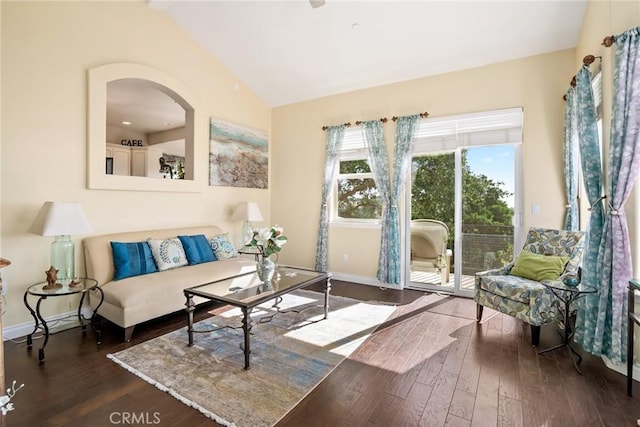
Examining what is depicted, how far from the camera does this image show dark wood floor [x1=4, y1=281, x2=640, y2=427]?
1.82 metres

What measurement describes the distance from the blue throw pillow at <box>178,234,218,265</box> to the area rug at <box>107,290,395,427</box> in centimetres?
78

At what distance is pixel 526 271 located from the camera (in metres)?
3.11

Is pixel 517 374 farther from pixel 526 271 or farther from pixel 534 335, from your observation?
pixel 526 271

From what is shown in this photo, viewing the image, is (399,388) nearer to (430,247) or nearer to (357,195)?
(430,247)

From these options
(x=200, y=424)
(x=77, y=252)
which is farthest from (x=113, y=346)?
(x=200, y=424)

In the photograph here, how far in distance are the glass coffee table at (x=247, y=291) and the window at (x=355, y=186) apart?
1906 millimetres

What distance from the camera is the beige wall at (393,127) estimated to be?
3.69 meters

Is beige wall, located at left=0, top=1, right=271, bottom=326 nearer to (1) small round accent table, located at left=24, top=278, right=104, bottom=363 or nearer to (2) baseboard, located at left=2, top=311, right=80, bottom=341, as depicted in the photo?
(2) baseboard, located at left=2, top=311, right=80, bottom=341

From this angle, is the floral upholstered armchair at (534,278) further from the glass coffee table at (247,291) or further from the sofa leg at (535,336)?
the glass coffee table at (247,291)

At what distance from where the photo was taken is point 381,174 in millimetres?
4641

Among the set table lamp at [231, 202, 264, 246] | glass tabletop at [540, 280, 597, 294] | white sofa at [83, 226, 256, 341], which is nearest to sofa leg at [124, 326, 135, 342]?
white sofa at [83, 226, 256, 341]

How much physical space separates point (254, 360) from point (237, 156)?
3431mm

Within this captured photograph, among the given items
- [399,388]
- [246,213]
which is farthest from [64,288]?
[399,388]

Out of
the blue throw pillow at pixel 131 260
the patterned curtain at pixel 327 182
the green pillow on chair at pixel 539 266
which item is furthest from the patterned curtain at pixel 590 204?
the blue throw pillow at pixel 131 260
